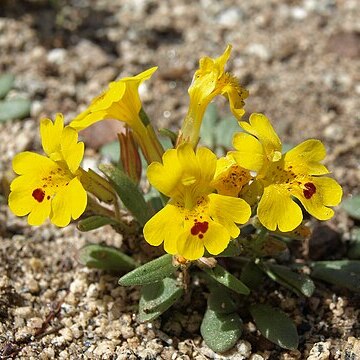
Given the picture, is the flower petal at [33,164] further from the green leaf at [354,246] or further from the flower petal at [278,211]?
the green leaf at [354,246]

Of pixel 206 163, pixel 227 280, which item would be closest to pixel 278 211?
pixel 206 163

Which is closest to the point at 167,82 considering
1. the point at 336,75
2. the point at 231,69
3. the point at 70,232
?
the point at 231,69

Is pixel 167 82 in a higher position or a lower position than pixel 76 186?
lower

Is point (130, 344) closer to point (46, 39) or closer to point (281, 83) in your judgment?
point (281, 83)

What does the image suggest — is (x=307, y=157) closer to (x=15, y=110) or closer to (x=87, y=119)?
(x=87, y=119)

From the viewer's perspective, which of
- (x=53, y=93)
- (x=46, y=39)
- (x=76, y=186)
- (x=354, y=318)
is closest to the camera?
(x=76, y=186)
